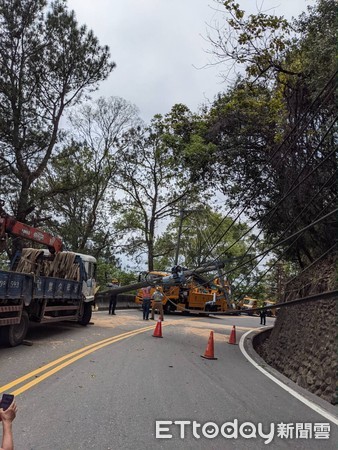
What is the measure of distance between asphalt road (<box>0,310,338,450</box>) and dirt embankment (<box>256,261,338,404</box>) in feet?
3.30

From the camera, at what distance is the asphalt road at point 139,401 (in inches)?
179

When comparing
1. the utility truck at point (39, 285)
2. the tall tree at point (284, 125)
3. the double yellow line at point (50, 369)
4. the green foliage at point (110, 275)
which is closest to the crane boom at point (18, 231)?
the utility truck at point (39, 285)

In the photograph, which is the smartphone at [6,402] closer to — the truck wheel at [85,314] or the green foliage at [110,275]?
the truck wheel at [85,314]

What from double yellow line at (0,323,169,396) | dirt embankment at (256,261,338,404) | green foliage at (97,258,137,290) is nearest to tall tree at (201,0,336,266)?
dirt embankment at (256,261,338,404)

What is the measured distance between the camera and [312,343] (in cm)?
972

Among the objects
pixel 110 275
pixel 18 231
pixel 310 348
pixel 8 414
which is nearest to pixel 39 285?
pixel 18 231

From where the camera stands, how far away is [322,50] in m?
9.73

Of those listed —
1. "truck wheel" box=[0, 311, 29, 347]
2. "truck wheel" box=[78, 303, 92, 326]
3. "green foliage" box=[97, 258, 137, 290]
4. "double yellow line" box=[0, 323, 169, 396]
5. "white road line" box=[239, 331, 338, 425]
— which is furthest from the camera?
"green foliage" box=[97, 258, 137, 290]

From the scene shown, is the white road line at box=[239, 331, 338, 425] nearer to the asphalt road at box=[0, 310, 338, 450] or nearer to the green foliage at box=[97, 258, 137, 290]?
the asphalt road at box=[0, 310, 338, 450]

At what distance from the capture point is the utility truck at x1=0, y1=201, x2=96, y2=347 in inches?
374

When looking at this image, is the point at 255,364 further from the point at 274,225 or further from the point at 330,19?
the point at 330,19

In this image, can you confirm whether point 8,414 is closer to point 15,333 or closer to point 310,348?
point 15,333

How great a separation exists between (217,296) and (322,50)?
20484 mm

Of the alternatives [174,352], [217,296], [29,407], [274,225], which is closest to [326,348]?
[174,352]
